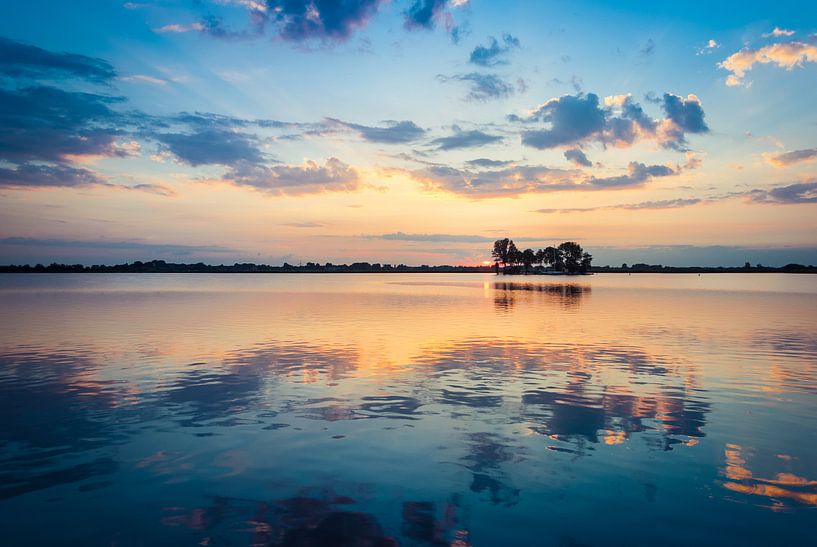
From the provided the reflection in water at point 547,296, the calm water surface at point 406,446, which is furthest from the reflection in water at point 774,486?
the reflection in water at point 547,296

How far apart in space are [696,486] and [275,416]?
43.2 feet

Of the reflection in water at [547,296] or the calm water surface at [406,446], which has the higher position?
the calm water surface at [406,446]

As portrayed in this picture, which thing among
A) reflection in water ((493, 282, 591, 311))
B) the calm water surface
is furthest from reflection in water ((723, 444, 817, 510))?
reflection in water ((493, 282, 591, 311))

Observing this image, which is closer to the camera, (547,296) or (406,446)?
(406,446)

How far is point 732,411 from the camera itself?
19234 millimetres

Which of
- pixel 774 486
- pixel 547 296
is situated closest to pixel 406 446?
pixel 774 486

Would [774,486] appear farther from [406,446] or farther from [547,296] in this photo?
[547,296]

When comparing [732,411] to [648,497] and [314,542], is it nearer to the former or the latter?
[648,497]

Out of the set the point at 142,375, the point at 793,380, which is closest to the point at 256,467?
the point at 142,375

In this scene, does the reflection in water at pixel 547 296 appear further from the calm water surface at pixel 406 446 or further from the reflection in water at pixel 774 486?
the reflection in water at pixel 774 486

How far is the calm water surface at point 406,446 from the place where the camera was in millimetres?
10555

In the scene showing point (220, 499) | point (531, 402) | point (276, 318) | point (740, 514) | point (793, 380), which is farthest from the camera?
point (276, 318)

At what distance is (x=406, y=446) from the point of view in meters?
15.3

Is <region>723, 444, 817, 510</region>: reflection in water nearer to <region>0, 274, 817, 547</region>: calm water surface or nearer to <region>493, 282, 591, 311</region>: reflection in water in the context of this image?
<region>0, 274, 817, 547</region>: calm water surface
